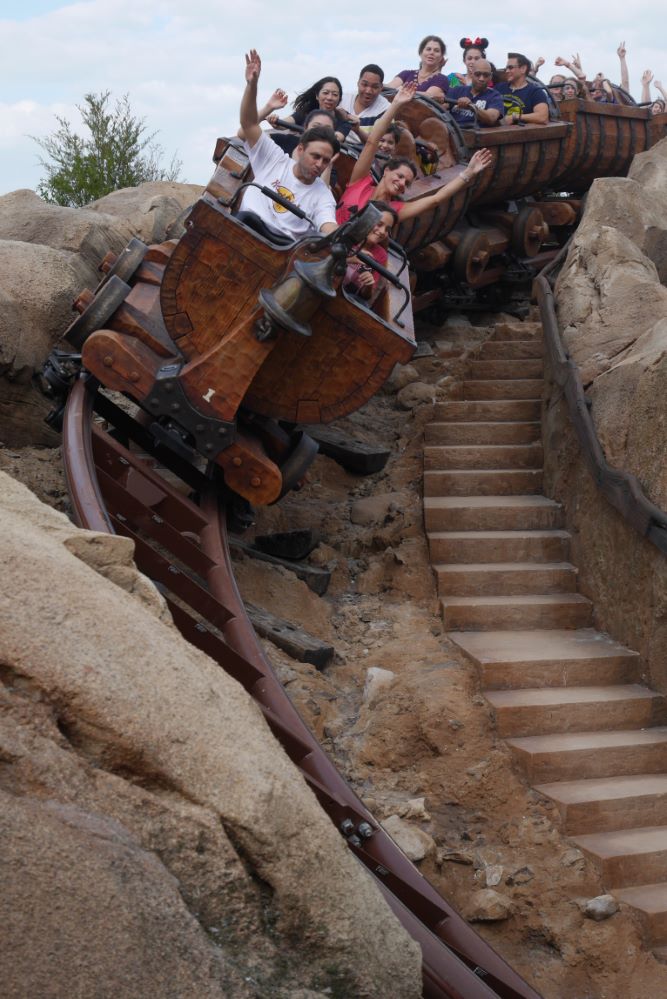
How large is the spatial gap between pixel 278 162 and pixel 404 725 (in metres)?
2.74

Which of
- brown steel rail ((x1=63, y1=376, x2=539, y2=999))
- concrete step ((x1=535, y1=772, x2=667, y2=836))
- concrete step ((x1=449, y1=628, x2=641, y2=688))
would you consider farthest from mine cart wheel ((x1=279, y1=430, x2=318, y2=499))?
concrete step ((x1=535, y1=772, x2=667, y2=836))

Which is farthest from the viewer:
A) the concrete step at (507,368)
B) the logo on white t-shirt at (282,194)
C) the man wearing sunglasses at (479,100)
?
the man wearing sunglasses at (479,100)

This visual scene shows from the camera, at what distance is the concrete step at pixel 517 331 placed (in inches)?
323

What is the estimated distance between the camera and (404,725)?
4801 mm

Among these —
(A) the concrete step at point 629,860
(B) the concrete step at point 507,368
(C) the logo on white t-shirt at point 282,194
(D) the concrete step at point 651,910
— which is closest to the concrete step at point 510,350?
(B) the concrete step at point 507,368

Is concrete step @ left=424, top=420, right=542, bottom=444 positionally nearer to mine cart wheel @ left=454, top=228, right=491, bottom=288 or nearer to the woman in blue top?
mine cart wheel @ left=454, top=228, right=491, bottom=288

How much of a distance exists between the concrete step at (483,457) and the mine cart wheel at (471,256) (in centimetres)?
256

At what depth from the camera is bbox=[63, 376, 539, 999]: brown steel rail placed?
Result: 3.05 metres

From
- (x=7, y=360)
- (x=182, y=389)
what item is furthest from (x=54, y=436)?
(x=182, y=389)

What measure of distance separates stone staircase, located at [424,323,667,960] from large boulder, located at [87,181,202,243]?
2406mm

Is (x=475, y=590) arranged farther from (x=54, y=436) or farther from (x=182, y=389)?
(x=54, y=436)

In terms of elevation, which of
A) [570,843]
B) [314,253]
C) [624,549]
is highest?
[314,253]

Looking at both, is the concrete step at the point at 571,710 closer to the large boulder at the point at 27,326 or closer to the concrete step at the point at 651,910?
the concrete step at the point at 651,910

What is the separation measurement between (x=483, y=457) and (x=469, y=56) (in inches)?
171
